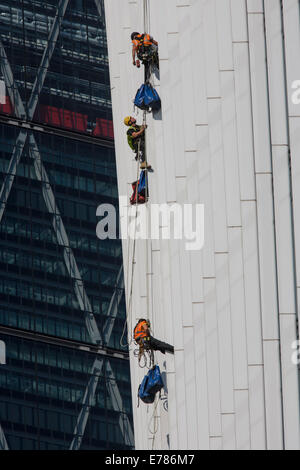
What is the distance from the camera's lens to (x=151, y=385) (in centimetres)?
4181

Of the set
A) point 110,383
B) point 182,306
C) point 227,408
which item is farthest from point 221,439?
point 110,383

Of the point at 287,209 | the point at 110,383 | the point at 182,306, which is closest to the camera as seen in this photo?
the point at 287,209

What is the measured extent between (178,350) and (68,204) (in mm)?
58199

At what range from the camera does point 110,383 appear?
92.6 metres

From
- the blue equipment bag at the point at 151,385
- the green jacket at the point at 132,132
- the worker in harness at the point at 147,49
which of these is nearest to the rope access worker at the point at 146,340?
the blue equipment bag at the point at 151,385

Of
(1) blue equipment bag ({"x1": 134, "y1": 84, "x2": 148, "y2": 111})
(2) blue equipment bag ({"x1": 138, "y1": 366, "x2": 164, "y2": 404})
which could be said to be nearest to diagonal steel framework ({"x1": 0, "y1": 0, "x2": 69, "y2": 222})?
(1) blue equipment bag ({"x1": 134, "y1": 84, "x2": 148, "y2": 111})

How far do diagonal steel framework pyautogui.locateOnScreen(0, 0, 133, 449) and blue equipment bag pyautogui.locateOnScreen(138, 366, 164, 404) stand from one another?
49.5 meters

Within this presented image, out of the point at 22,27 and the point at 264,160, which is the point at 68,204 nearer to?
the point at 22,27

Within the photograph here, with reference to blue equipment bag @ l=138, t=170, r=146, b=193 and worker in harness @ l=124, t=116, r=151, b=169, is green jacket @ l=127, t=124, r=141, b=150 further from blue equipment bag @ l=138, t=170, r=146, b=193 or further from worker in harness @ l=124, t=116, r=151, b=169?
blue equipment bag @ l=138, t=170, r=146, b=193

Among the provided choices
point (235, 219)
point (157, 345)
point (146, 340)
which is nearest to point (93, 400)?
point (146, 340)

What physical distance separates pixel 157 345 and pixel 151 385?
2069mm

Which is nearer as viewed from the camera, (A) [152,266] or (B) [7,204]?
(A) [152,266]

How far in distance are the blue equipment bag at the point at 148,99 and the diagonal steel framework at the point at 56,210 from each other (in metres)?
50.1

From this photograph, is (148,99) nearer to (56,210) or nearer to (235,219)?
(235,219)
